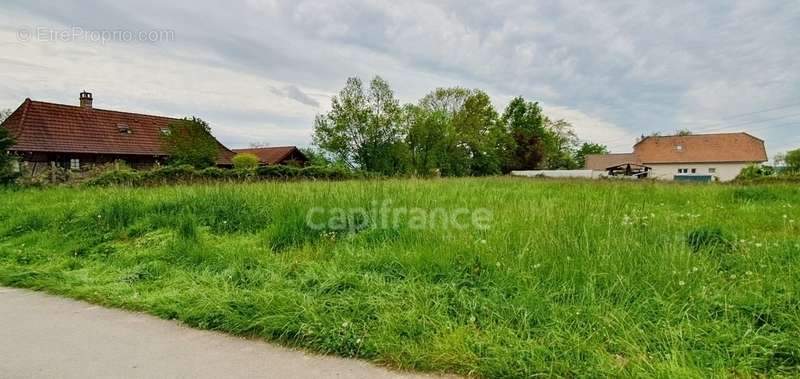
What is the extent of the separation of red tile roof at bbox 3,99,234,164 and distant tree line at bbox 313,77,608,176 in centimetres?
1544

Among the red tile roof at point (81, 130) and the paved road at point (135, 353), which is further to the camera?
the red tile roof at point (81, 130)

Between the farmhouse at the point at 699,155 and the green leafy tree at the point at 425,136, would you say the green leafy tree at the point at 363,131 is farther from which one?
the farmhouse at the point at 699,155

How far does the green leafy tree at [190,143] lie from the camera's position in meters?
24.4

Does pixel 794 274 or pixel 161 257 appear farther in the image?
pixel 161 257

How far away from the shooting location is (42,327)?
320 cm

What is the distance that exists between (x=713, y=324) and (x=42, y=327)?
553 centimetres

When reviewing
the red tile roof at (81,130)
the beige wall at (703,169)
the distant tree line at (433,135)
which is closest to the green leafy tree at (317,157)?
the distant tree line at (433,135)

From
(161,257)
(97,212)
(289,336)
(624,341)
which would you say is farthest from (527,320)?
(97,212)

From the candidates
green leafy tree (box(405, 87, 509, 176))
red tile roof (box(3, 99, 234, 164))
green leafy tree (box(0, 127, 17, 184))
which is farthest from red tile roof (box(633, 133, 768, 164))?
green leafy tree (box(0, 127, 17, 184))

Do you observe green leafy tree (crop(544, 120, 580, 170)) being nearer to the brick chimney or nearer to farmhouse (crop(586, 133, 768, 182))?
farmhouse (crop(586, 133, 768, 182))

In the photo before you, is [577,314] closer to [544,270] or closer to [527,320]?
[527,320]

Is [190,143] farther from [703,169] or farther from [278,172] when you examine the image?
[703,169]

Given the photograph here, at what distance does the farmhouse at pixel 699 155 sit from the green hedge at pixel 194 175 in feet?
142

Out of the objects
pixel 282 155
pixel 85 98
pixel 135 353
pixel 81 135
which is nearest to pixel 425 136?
pixel 282 155
